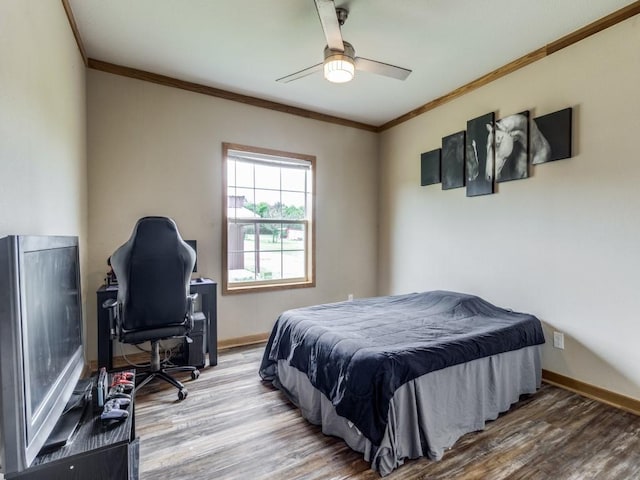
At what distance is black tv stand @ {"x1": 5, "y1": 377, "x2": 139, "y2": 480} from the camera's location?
1039 millimetres

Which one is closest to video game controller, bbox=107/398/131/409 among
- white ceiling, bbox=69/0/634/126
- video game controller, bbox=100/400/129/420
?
video game controller, bbox=100/400/129/420

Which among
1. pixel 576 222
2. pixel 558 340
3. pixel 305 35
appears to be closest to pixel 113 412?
pixel 305 35

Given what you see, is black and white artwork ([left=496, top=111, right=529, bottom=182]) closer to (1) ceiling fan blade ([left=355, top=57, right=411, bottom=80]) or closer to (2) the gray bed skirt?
(1) ceiling fan blade ([left=355, top=57, right=411, bottom=80])

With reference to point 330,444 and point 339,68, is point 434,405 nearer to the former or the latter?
point 330,444

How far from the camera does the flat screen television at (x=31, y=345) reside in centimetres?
88

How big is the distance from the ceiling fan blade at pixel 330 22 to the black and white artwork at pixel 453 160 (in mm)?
1830

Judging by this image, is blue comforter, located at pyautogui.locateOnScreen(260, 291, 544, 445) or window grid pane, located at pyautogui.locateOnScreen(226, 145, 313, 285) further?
window grid pane, located at pyautogui.locateOnScreen(226, 145, 313, 285)

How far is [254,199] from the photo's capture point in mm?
3820

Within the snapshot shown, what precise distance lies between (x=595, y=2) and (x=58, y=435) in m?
3.70

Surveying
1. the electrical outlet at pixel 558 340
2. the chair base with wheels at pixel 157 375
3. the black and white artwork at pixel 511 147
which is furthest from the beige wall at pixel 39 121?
the electrical outlet at pixel 558 340

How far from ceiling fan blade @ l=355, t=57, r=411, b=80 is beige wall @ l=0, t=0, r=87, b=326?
1860 mm

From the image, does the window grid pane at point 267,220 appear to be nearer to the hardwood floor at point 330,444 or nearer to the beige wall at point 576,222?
the hardwood floor at point 330,444

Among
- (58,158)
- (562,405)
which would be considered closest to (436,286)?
(562,405)

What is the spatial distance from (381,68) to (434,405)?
7.60 feet
